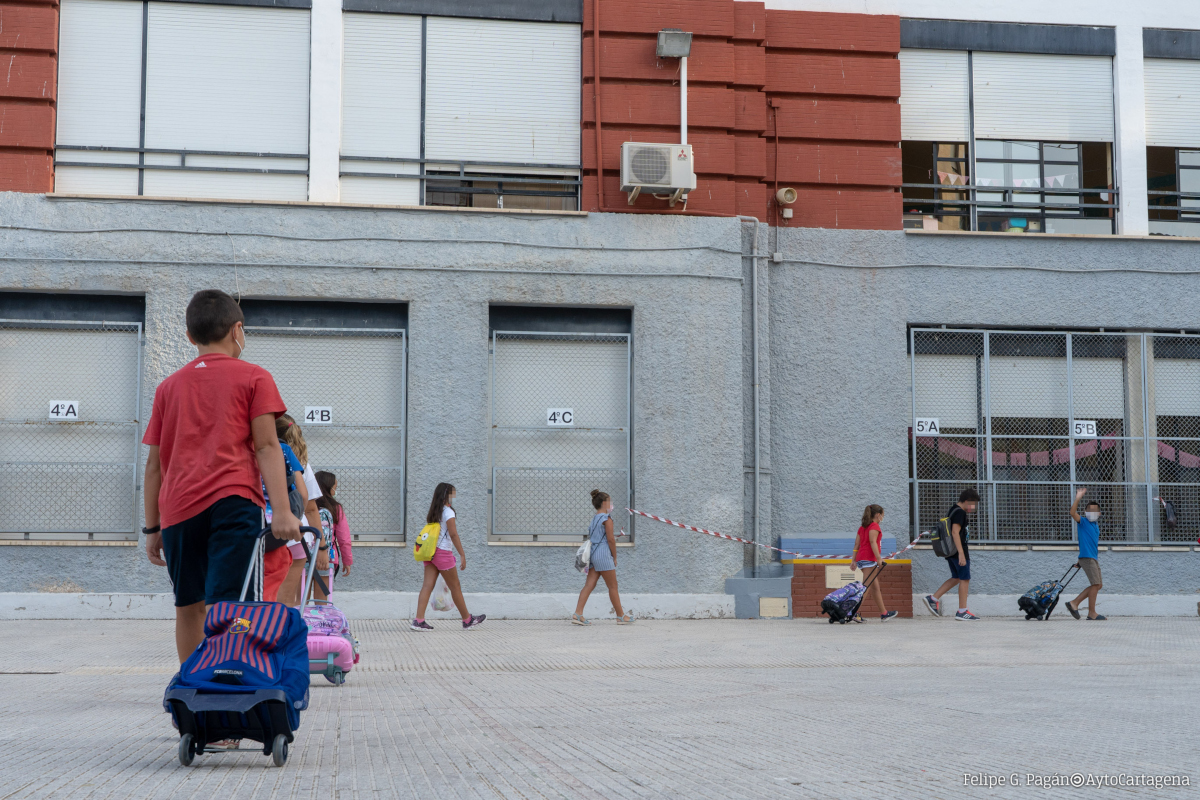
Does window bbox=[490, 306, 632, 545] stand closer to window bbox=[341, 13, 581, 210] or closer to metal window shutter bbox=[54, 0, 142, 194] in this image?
window bbox=[341, 13, 581, 210]

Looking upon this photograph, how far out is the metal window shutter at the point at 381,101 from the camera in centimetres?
1431

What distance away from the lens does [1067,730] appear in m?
5.55

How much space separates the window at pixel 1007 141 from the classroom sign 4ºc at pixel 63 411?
34.1 feet

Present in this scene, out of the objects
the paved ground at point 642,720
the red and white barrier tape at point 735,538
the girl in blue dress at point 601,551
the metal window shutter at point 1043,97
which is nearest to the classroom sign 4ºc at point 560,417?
the red and white barrier tape at point 735,538

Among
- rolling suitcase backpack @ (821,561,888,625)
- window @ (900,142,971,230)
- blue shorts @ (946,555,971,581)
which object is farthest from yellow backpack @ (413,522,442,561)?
window @ (900,142,971,230)

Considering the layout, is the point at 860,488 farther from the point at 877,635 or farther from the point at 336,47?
the point at 336,47

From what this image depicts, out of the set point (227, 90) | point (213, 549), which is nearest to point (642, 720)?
point (213, 549)

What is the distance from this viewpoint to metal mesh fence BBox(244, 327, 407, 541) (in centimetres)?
1400

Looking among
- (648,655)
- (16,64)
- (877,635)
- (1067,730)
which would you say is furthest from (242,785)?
(16,64)

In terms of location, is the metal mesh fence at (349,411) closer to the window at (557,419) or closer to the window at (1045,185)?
the window at (557,419)

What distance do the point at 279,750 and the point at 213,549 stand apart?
81 centimetres

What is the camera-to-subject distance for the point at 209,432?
4727 millimetres

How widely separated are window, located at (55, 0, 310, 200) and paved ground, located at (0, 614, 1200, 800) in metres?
5.57

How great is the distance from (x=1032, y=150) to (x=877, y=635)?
7590 mm
